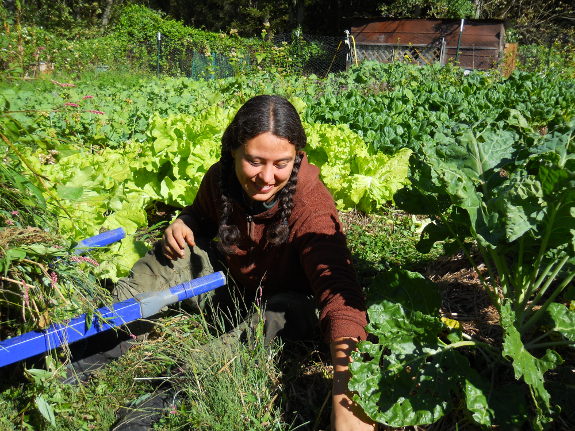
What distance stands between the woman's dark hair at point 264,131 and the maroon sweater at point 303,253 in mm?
43

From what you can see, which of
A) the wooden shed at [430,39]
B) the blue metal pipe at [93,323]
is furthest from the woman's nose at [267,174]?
the wooden shed at [430,39]

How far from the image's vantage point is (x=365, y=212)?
449 centimetres

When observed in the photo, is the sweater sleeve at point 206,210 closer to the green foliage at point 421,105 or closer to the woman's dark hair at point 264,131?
the woman's dark hair at point 264,131

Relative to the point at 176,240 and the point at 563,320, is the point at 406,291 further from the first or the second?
the point at 176,240

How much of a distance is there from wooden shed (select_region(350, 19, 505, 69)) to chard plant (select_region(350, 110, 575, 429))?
17893 mm

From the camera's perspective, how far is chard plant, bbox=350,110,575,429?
5.73 feet

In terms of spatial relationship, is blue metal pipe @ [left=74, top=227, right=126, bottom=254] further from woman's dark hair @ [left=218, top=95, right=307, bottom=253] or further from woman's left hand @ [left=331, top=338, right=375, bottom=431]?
woman's left hand @ [left=331, top=338, right=375, bottom=431]

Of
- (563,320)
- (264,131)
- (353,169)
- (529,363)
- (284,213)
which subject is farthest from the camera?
(353,169)

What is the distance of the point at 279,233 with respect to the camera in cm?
253

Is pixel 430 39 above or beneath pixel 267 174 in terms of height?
above

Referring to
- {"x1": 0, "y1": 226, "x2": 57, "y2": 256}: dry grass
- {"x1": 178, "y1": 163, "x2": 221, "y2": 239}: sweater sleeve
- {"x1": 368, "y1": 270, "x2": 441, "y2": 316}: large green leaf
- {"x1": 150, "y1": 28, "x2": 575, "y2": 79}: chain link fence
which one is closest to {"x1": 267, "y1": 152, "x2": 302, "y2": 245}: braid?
{"x1": 178, "y1": 163, "x2": 221, "y2": 239}: sweater sleeve

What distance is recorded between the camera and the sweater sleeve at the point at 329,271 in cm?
210

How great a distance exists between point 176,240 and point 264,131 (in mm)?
796

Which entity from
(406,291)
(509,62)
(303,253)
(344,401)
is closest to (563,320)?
(406,291)
